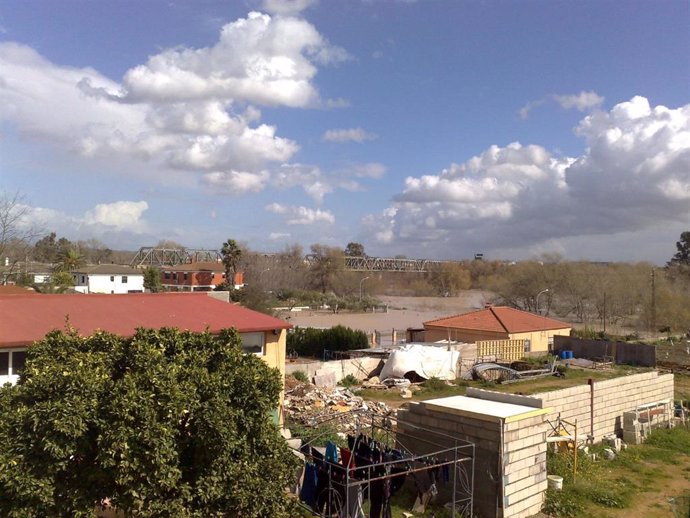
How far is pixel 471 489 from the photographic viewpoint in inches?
489

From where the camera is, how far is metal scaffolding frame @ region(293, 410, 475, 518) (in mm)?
10844

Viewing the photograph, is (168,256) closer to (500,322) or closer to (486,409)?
(500,322)

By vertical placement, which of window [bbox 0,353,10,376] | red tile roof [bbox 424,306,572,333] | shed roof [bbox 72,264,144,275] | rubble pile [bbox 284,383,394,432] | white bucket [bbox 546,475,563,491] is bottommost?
rubble pile [bbox 284,383,394,432]

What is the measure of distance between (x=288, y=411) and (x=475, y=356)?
16.8 meters

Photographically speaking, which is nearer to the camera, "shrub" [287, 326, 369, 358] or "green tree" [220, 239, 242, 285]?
"shrub" [287, 326, 369, 358]

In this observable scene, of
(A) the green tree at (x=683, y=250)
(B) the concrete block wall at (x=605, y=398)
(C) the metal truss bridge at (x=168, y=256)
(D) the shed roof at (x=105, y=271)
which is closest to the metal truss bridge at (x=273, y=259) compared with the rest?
(C) the metal truss bridge at (x=168, y=256)

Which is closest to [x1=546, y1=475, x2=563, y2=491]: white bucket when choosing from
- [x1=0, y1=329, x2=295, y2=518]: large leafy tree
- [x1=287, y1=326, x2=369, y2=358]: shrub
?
[x1=0, y1=329, x2=295, y2=518]: large leafy tree

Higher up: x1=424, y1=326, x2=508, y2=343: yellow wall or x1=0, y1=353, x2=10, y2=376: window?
x1=0, y1=353, x2=10, y2=376: window

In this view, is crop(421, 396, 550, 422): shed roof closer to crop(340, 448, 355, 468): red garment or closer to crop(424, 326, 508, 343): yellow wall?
crop(340, 448, 355, 468): red garment

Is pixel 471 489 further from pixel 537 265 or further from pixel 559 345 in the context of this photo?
pixel 537 265

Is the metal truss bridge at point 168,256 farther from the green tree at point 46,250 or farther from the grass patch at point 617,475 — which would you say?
the grass patch at point 617,475

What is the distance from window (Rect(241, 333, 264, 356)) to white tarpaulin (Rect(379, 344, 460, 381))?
1337 cm

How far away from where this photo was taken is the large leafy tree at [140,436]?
23.9 feet

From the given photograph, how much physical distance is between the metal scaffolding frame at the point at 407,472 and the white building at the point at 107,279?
204ft
